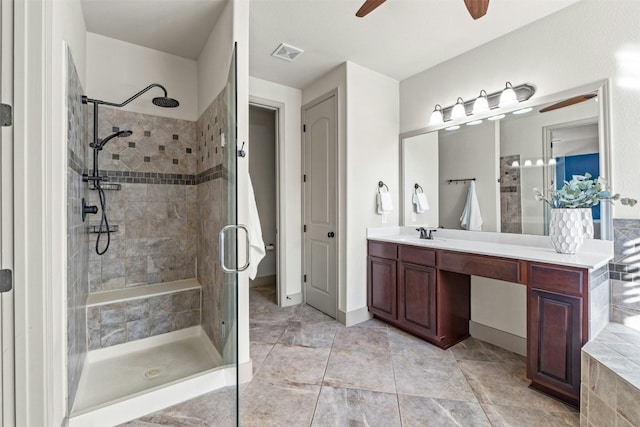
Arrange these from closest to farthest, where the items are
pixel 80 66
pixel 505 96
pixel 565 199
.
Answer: pixel 565 199, pixel 80 66, pixel 505 96

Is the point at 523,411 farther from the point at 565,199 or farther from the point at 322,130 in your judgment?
the point at 322,130

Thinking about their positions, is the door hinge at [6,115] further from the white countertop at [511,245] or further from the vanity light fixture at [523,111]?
the vanity light fixture at [523,111]

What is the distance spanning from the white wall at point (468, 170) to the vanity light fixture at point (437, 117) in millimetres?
109

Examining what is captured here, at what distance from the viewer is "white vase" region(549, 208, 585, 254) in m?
1.85

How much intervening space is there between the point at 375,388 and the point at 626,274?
1.74 metres

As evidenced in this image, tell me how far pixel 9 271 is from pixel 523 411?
8.58ft

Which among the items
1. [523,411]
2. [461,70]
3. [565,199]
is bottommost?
[523,411]

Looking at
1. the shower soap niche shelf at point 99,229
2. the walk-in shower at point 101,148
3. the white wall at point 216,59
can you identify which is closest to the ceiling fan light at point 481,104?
the white wall at point 216,59

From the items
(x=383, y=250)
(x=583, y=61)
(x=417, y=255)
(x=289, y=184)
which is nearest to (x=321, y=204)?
(x=289, y=184)

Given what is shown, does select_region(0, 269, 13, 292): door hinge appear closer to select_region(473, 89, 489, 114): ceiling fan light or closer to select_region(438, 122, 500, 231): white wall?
select_region(438, 122, 500, 231): white wall

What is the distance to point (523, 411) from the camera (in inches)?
64.4

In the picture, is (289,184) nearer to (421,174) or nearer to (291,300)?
(291,300)

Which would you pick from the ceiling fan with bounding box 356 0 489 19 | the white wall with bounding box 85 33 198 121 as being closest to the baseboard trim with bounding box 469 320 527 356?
the ceiling fan with bounding box 356 0 489 19

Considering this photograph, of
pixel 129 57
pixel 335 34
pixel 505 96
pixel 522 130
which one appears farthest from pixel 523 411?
pixel 129 57
